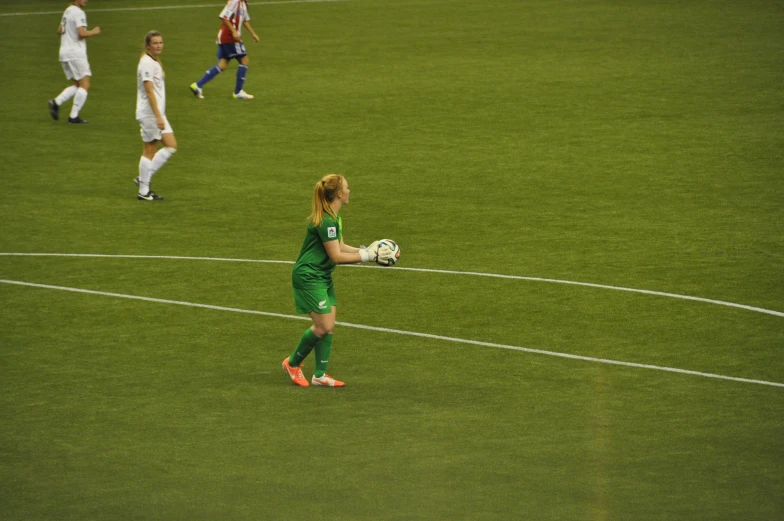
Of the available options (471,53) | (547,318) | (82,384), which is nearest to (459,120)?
(471,53)

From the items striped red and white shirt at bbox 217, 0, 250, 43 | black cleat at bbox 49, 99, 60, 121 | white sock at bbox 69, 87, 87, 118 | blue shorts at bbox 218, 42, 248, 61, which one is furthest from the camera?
blue shorts at bbox 218, 42, 248, 61

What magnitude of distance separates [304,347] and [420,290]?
125 inches

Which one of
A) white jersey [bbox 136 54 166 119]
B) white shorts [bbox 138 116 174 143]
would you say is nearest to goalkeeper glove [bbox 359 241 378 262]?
white jersey [bbox 136 54 166 119]

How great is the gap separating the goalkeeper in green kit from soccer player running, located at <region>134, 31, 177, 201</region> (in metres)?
6.86

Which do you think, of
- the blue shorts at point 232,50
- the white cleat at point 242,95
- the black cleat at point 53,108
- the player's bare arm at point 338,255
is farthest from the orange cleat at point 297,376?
the white cleat at point 242,95

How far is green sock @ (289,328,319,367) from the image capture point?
32.5 feet

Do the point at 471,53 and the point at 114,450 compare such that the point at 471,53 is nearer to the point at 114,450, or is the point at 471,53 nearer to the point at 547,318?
the point at 547,318

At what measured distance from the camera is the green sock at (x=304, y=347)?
9914 mm

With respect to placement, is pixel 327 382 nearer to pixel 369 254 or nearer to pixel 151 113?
pixel 369 254

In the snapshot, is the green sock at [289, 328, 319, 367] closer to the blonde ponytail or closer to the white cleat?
the blonde ponytail

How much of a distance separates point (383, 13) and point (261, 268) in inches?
752

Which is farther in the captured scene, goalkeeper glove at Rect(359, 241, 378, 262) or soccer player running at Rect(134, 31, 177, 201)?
soccer player running at Rect(134, 31, 177, 201)

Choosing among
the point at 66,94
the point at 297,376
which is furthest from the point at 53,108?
the point at 297,376

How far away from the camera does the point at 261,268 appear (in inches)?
543
